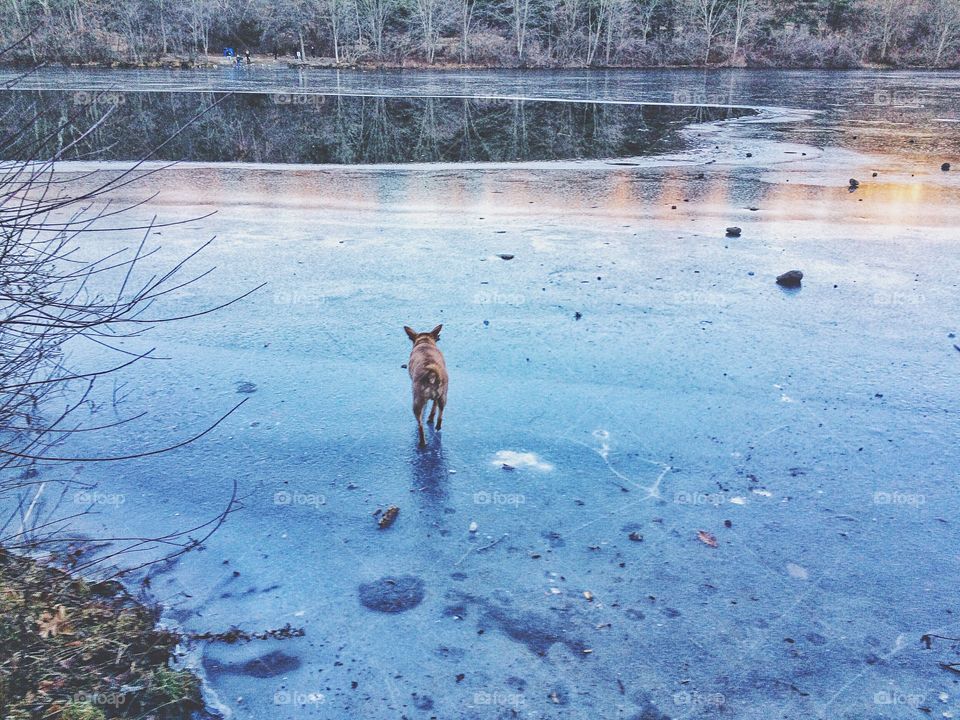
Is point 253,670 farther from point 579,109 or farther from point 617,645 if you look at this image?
point 579,109

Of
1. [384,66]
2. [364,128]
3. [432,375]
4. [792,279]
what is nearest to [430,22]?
[384,66]

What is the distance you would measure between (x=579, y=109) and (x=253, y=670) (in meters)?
26.3

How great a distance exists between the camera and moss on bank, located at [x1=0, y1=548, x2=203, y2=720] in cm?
339

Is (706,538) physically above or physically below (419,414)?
below

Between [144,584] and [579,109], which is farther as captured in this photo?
[579,109]

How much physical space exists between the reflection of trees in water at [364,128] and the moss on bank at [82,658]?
13.8 m

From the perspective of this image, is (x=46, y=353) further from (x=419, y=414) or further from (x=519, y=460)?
(x=519, y=460)

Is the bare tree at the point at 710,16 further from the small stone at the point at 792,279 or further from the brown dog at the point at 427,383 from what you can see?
the brown dog at the point at 427,383

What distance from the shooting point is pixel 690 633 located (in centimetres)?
406

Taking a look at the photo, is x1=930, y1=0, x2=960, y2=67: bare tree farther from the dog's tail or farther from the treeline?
the dog's tail

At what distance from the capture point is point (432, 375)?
582 centimetres

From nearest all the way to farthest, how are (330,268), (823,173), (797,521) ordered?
(797,521)
(330,268)
(823,173)

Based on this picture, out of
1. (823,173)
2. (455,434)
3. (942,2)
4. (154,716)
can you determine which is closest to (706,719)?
(154,716)

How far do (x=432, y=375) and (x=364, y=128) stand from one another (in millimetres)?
19028
